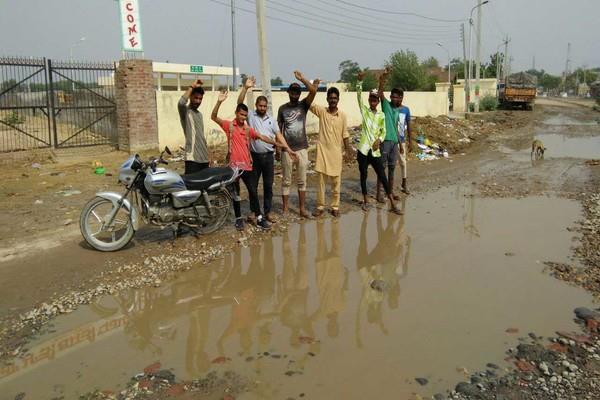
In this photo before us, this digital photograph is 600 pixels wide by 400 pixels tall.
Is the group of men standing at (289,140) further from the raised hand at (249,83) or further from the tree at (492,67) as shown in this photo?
the tree at (492,67)

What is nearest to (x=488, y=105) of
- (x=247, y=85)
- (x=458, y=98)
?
(x=458, y=98)

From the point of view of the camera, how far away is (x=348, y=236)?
6.62 meters

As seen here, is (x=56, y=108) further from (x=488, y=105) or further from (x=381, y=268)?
(x=488, y=105)

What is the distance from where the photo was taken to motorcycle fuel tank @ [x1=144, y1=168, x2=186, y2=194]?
18.8 feet

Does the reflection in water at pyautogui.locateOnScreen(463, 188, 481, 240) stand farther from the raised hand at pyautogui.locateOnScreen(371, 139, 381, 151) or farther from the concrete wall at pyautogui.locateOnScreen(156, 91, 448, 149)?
the concrete wall at pyautogui.locateOnScreen(156, 91, 448, 149)

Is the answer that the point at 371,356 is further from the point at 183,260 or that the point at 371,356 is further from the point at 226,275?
the point at 183,260

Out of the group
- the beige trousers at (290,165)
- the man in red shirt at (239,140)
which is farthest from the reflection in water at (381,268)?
the man in red shirt at (239,140)

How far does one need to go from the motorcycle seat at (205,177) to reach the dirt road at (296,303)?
0.69m

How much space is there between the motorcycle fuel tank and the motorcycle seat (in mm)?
171

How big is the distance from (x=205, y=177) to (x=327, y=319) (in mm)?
2666

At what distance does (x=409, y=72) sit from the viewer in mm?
47438

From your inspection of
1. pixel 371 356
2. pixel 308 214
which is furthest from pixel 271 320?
pixel 308 214

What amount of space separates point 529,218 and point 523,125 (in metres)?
21.4

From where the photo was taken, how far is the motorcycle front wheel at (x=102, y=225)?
18.6ft
